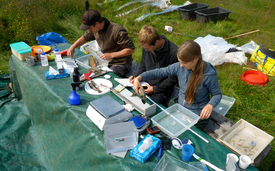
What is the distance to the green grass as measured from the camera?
12.4 feet

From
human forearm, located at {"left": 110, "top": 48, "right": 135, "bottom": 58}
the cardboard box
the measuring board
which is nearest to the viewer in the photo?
the measuring board

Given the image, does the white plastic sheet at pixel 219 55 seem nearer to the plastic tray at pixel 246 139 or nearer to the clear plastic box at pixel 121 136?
the plastic tray at pixel 246 139

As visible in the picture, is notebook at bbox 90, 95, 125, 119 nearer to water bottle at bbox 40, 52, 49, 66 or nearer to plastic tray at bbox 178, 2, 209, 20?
water bottle at bbox 40, 52, 49, 66

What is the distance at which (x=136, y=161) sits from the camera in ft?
5.18

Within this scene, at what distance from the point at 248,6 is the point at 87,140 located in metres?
8.97

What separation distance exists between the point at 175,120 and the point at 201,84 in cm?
50

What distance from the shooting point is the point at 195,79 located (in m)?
2.07

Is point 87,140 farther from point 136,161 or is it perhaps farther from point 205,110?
point 205,110

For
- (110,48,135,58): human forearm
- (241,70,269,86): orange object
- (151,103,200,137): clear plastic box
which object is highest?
(110,48,135,58): human forearm

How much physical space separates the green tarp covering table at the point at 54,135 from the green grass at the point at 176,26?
6.08ft

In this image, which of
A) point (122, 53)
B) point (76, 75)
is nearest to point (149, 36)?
point (122, 53)

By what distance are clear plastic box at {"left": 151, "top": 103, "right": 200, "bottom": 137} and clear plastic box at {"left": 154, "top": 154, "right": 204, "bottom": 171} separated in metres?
0.25

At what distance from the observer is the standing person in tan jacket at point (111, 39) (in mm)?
2980

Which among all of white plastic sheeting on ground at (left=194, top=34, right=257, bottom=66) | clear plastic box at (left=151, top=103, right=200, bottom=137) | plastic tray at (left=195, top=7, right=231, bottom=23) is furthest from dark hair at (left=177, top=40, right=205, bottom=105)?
plastic tray at (left=195, top=7, right=231, bottom=23)
